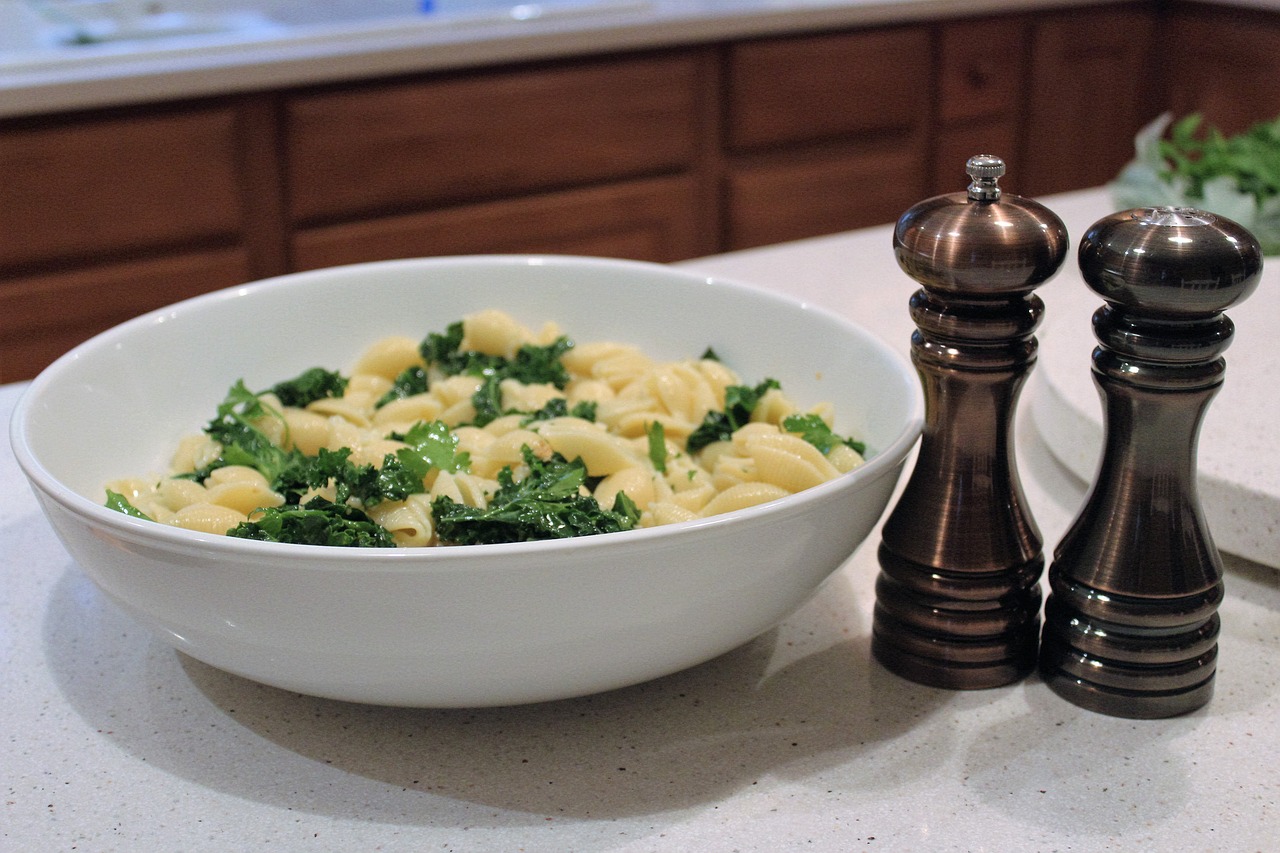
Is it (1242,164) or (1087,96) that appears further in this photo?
(1087,96)

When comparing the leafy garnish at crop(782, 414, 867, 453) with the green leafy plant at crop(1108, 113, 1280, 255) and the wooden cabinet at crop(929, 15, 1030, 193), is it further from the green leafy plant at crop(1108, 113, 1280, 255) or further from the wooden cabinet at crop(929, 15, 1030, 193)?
the wooden cabinet at crop(929, 15, 1030, 193)

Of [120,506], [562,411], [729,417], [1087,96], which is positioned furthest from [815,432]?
[1087,96]

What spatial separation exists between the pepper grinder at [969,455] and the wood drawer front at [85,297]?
2.01 meters

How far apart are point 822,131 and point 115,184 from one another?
1607 millimetres

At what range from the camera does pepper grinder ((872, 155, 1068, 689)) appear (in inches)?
25.2

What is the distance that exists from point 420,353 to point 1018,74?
2.69 metres

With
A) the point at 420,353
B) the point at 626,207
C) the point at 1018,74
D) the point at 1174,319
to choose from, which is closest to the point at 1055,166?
the point at 1018,74

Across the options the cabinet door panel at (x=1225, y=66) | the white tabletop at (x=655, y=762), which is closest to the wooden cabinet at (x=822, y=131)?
the cabinet door panel at (x=1225, y=66)

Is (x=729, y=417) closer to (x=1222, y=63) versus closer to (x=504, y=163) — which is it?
(x=504, y=163)

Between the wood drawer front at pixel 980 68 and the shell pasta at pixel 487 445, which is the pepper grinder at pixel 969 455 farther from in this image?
the wood drawer front at pixel 980 68

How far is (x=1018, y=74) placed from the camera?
3318 millimetres

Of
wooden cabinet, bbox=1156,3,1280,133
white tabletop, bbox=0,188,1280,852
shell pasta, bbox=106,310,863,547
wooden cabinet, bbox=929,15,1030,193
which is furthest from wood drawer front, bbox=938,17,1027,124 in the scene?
white tabletop, bbox=0,188,1280,852

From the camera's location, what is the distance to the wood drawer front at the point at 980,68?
3.16 meters

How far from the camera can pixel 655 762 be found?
669 mm
